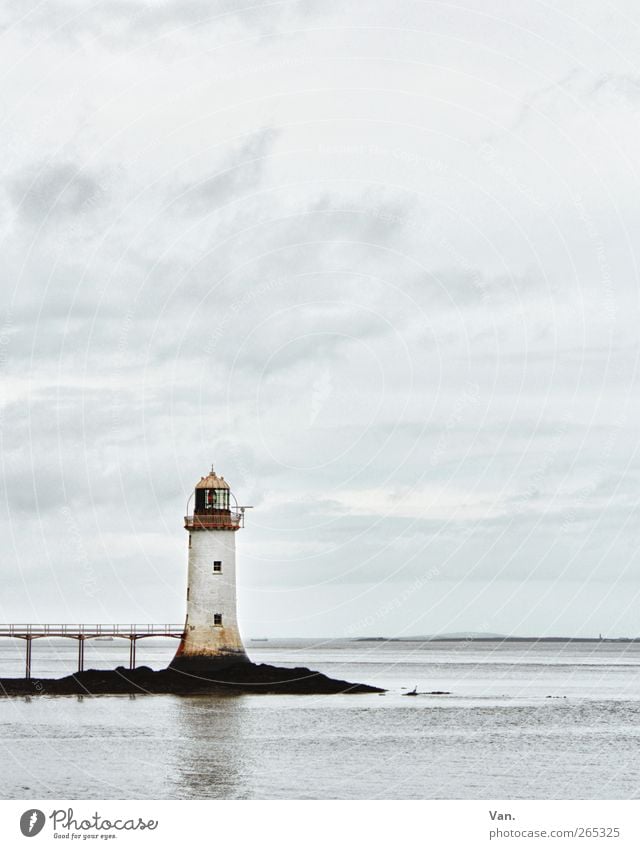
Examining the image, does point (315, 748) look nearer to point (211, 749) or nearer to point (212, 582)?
point (211, 749)

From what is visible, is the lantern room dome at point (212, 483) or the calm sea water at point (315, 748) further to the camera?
the lantern room dome at point (212, 483)

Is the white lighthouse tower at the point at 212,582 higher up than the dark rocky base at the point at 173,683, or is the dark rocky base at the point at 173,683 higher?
the white lighthouse tower at the point at 212,582

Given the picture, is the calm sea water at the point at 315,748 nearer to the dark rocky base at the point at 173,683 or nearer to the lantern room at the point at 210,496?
the dark rocky base at the point at 173,683

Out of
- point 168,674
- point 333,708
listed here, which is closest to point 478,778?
point 333,708

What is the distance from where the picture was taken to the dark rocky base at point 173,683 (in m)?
81.0

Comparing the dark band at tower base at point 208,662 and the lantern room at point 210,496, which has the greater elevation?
the lantern room at point 210,496

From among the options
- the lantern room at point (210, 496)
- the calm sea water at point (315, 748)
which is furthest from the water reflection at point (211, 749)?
the lantern room at point (210, 496)

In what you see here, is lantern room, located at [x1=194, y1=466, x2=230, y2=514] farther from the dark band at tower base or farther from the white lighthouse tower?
A: the dark band at tower base

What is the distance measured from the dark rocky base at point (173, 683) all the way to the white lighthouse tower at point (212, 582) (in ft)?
5.37

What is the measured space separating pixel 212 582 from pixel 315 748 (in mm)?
20951

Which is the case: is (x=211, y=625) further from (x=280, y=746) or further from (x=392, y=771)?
(x=392, y=771)

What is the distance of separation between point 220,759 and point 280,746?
5.17 m

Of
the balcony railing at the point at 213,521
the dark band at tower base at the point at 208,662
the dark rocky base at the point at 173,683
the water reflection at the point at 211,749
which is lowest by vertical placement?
the water reflection at the point at 211,749

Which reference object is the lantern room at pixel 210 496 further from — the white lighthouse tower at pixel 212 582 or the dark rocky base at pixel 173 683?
the dark rocky base at pixel 173 683
